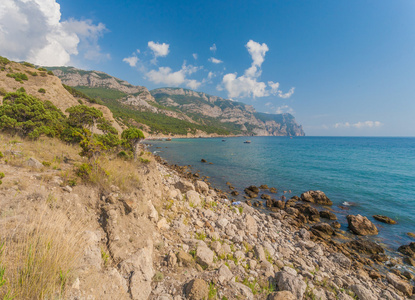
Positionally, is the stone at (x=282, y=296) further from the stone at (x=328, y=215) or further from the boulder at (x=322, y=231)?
the stone at (x=328, y=215)

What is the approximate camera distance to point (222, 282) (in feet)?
17.7

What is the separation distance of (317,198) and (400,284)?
1075 centimetres

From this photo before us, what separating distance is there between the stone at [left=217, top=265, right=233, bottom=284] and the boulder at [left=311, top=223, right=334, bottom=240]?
10.0 m

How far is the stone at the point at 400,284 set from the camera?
25.2 feet

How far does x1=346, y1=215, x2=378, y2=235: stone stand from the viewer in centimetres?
1248

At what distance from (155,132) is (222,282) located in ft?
406

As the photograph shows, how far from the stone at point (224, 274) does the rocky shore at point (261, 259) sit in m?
0.03

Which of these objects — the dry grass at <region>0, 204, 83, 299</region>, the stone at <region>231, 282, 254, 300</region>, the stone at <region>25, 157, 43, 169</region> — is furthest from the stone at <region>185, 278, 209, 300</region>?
the stone at <region>25, 157, 43, 169</region>

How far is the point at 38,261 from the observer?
8.91 ft

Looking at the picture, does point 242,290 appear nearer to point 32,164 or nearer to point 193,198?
point 193,198

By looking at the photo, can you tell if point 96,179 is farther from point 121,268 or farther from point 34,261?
point 34,261

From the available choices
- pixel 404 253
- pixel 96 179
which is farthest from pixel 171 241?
pixel 404 253

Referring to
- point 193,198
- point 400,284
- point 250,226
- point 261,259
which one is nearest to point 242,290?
point 261,259

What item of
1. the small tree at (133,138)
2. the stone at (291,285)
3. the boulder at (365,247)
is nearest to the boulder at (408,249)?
the boulder at (365,247)
